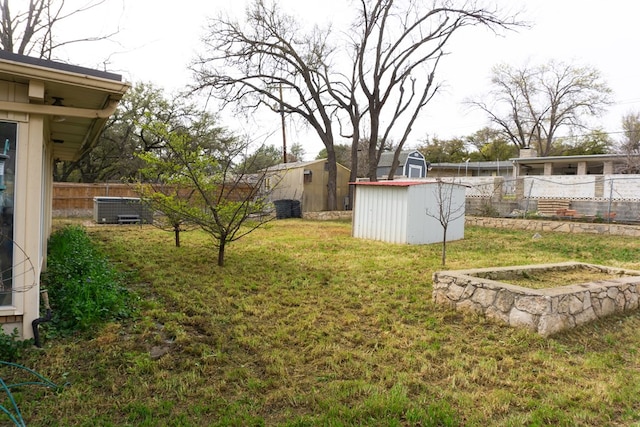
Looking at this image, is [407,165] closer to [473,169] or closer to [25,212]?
[473,169]

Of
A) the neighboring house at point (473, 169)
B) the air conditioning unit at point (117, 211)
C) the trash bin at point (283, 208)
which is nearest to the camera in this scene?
the air conditioning unit at point (117, 211)

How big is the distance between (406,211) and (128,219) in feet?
31.2

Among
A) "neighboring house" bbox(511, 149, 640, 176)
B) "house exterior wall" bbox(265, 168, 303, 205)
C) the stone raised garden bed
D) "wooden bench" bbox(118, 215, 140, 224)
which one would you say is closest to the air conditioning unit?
"wooden bench" bbox(118, 215, 140, 224)

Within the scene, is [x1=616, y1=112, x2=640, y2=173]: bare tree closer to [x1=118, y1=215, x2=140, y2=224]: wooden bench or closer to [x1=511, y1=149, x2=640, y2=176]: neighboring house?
[x1=511, y1=149, x2=640, y2=176]: neighboring house

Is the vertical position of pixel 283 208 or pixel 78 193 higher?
pixel 78 193

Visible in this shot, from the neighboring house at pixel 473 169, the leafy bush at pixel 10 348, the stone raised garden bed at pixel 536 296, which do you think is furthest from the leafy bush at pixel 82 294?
the neighboring house at pixel 473 169

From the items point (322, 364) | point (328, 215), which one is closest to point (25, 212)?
point (322, 364)

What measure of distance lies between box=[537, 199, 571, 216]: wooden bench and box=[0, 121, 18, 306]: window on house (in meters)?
15.8

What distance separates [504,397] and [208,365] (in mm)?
2165

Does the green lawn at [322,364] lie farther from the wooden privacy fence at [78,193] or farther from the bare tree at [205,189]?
the wooden privacy fence at [78,193]

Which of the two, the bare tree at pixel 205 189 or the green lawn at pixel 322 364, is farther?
the bare tree at pixel 205 189

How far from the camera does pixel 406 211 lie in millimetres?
10609

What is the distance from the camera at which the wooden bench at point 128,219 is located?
14469mm

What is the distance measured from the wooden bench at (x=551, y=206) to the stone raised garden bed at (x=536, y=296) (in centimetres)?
1016
